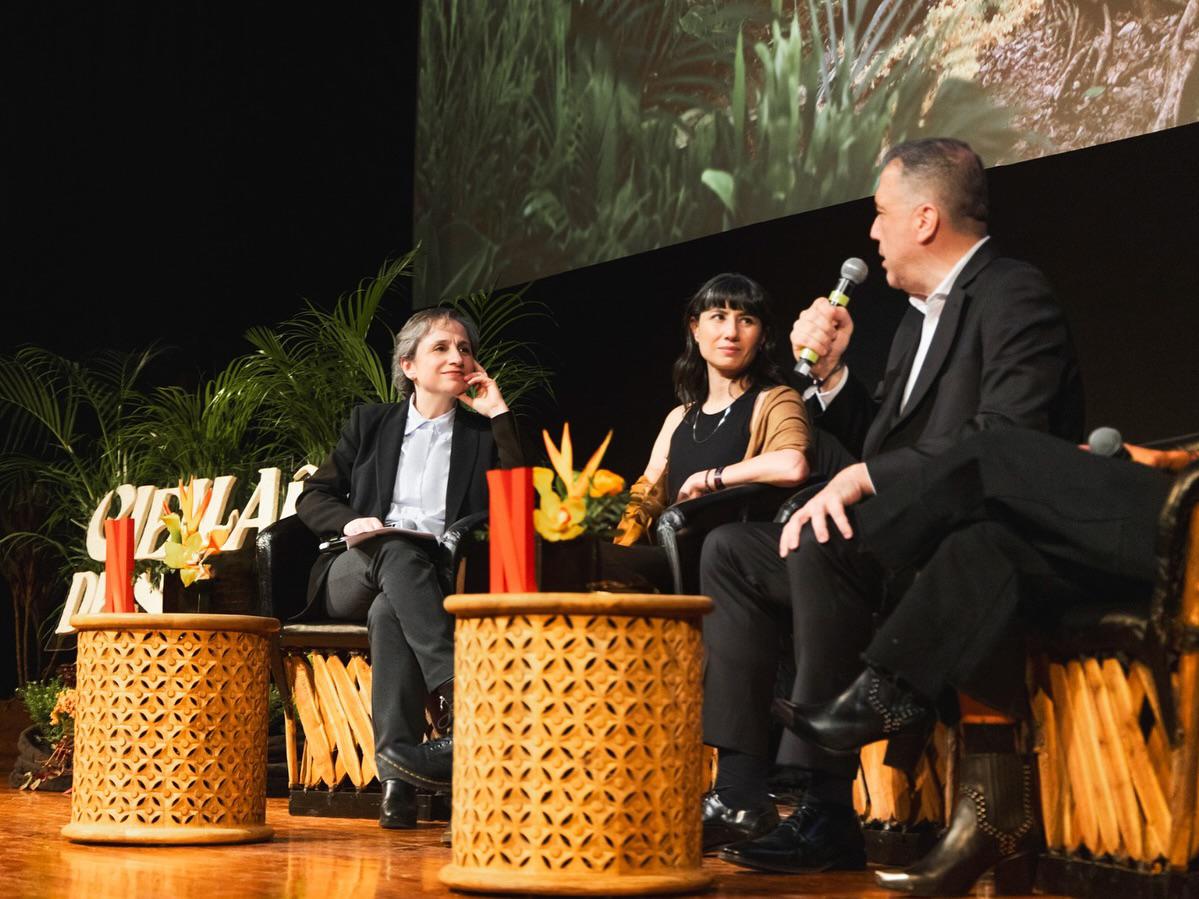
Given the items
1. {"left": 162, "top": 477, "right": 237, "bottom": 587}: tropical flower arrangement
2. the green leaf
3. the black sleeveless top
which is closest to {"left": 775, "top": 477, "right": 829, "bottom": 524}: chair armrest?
the black sleeveless top

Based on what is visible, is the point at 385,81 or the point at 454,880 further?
the point at 385,81

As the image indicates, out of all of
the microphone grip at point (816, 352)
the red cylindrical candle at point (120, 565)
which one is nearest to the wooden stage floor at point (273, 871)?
the red cylindrical candle at point (120, 565)

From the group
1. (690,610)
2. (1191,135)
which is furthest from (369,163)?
(690,610)

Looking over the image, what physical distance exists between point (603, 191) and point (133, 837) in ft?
10.7

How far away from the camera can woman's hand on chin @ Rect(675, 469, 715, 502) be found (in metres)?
2.98

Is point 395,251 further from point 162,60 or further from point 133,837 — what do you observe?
point 133,837

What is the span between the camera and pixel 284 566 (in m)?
3.47

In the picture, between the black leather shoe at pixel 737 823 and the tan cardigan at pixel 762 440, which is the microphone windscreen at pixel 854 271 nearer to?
the tan cardigan at pixel 762 440

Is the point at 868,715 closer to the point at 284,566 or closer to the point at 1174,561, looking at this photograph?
the point at 1174,561

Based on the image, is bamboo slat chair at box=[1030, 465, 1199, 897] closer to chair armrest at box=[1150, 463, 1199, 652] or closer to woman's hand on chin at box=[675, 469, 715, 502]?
chair armrest at box=[1150, 463, 1199, 652]

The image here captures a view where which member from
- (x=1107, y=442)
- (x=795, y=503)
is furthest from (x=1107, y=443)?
(x=795, y=503)

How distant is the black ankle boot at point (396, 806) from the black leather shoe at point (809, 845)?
35.7 inches

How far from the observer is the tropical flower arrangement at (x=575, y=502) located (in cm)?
209

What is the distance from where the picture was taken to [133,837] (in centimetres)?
258
